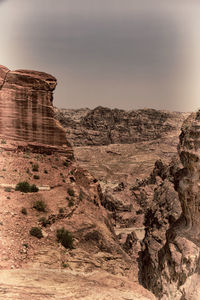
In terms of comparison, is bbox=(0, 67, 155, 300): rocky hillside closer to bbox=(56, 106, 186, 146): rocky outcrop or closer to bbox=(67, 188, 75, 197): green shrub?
bbox=(67, 188, 75, 197): green shrub

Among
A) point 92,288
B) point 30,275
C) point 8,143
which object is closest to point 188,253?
point 92,288

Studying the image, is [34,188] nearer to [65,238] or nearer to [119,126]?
[65,238]

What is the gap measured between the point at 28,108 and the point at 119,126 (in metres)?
94.5

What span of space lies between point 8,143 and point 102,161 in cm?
6444

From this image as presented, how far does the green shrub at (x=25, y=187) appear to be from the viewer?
1722 centimetres

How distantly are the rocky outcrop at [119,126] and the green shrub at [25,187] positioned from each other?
87786 millimetres

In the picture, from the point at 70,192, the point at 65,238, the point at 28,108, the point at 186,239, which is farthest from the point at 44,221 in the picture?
the point at 28,108

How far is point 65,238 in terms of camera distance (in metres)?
14.6

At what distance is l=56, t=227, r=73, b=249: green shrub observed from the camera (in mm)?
14500

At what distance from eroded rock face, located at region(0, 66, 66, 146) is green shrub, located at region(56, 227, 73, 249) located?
10.0 meters

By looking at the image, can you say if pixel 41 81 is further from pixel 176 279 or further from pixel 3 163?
pixel 176 279

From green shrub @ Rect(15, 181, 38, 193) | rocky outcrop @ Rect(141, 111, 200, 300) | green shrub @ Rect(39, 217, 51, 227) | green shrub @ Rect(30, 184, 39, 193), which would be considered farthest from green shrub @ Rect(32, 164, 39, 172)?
rocky outcrop @ Rect(141, 111, 200, 300)

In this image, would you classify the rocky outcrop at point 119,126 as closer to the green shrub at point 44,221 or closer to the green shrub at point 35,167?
the green shrub at point 35,167

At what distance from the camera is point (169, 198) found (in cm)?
1398
